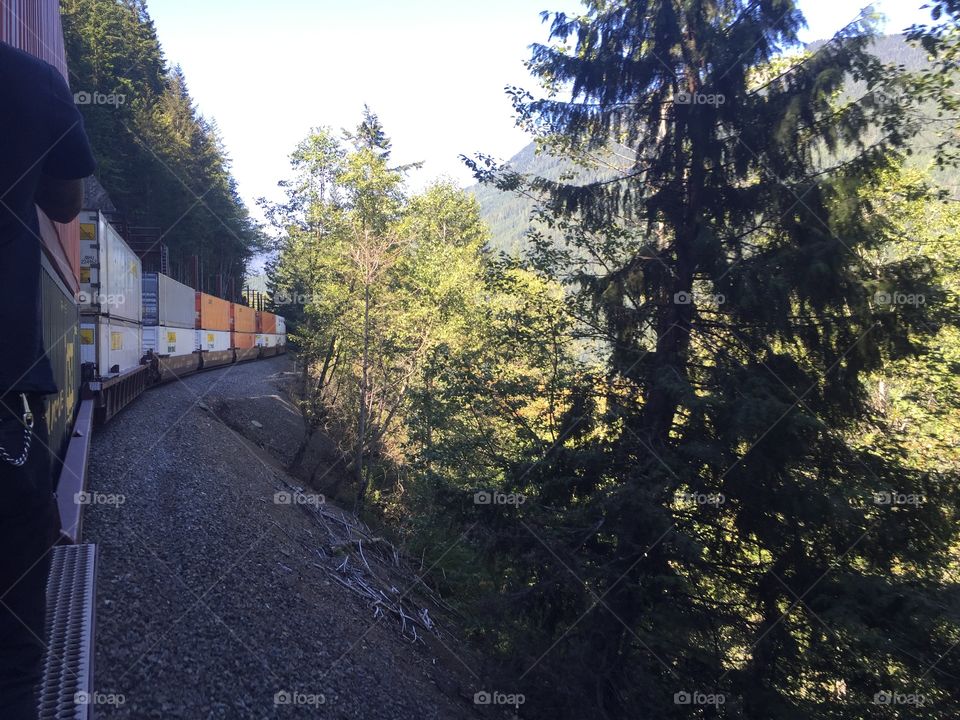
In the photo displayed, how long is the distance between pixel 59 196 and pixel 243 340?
117 ft

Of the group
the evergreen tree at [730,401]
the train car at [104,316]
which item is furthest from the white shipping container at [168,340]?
the evergreen tree at [730,401]

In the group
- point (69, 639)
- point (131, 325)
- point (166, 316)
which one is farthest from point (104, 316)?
point (69, 639)

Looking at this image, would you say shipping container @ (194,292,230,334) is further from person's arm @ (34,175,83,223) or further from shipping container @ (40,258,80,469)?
person's arm @ (34,175,83,223)

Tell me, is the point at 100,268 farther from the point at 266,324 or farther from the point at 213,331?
the point at 266,324

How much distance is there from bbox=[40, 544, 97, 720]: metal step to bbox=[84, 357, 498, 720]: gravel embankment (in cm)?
182

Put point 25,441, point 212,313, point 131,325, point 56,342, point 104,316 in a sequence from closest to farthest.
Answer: point 25,441, point 56,342, point 104,316, point 131,325, point 212,313

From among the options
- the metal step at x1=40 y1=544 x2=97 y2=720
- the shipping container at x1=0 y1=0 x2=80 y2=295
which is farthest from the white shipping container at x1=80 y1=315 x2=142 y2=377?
the metal step at x1=40 y1=544 x2=97 y2=720

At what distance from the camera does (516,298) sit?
33.4 ft

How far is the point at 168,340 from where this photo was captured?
67.4 ft

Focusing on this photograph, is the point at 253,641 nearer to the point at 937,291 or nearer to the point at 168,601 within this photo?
the point at 168,601

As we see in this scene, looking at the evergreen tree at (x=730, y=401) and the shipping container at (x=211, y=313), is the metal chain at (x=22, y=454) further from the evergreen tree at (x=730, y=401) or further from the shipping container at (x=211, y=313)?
the shipping container at (x=211, y=313)

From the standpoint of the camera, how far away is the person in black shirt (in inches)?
68.3

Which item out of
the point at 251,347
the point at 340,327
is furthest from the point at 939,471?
the point at 251,347

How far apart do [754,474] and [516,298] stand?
4449mm
